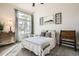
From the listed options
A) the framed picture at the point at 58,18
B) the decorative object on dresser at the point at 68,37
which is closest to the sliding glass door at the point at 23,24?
the framed picture at the point at 58,18

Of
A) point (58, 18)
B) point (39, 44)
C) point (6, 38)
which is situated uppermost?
point (58, 18)

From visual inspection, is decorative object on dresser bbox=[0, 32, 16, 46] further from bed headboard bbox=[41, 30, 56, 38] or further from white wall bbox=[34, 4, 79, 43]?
bed headboard bbox=[41, 30, 56, 38]

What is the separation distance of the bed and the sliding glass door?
113 millimetres

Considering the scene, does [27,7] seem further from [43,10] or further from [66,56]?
[66,56]

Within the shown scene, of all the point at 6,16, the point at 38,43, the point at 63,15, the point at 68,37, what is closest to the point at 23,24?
the point at 6,16

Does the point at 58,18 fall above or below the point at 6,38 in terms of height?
above

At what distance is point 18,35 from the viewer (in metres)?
1.75

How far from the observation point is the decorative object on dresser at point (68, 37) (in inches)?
65.8

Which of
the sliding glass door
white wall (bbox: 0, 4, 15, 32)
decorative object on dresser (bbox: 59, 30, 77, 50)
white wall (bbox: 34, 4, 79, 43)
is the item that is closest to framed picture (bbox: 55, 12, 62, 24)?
white wall (bbox: 34, 4, 79, 43)

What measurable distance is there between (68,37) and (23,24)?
935mm

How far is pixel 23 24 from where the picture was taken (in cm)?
177

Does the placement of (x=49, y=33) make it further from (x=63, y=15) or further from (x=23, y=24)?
(x=23, y=24)

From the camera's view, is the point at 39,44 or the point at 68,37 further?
the point at 68,37

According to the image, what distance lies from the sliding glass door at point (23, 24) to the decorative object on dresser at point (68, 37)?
2.10ft
